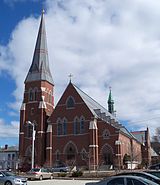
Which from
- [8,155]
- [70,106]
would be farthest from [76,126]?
[8,155]

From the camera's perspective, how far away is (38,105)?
220 feet

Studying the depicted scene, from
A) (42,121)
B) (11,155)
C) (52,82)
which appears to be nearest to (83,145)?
(42,121)

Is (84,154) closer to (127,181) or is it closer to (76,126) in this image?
(76,126)

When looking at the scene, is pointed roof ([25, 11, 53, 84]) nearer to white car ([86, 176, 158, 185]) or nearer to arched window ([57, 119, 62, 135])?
arched window ([57, 119, 62, 135])

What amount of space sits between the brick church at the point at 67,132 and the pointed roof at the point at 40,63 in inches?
9.7

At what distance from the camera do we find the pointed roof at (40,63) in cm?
7025

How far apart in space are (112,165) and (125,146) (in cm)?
1106

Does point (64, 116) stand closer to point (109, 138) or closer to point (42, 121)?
point (42, 121)

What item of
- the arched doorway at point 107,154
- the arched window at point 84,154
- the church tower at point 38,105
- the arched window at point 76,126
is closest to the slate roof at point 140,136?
the arched doorway at point 107,154

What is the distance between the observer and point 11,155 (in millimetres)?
111875

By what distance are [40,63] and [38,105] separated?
1066 cm

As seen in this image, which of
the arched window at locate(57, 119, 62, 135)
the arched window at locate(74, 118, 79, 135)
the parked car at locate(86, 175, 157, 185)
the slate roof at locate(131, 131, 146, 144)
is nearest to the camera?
the parked car at locate(86, 175, 157, 185)

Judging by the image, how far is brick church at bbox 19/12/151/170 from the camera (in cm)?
5978

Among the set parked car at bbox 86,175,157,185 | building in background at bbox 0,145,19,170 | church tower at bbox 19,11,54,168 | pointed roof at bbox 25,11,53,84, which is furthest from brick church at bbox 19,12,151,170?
building in background at bbox 0,145,19,170
